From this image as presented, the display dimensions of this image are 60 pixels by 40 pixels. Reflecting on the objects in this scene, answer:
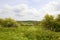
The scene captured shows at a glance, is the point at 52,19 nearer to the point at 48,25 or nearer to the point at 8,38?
the point at 48,25

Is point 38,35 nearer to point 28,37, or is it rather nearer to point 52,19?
point 28,37

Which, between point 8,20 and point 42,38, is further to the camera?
point 8,20

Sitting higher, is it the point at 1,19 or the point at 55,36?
the point at 1,19

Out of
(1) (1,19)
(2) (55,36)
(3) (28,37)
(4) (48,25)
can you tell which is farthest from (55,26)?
(1) (1,19)

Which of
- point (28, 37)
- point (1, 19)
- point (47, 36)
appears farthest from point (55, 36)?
point (1, 19)

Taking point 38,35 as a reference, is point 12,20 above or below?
above

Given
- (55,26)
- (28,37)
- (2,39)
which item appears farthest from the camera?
(55,26)

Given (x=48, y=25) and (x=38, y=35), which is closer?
(x=38, y=35)

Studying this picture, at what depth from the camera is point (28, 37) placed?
48.3 ft

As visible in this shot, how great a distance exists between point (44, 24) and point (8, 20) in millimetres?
4989

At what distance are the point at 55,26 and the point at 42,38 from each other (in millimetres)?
4976

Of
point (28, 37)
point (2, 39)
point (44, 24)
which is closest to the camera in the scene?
point (2, 39)

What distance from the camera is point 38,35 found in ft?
50.3

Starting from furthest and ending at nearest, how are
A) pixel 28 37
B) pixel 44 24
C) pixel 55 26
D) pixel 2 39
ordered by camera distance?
1. pixel 44 24
2. pixel 55 26
3. pixel 28 37
4. pixel 2 39
